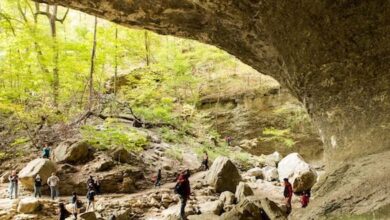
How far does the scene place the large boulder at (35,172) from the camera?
14.1m

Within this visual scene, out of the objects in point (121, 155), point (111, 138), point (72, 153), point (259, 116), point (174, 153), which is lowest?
point (174, 153)

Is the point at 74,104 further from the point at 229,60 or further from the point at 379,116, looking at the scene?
the point at 379,116

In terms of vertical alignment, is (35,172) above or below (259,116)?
below

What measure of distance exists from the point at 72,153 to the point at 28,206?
12.5 ft

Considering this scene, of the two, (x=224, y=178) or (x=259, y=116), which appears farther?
(x=259, y=116)

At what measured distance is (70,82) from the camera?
19.1 metres

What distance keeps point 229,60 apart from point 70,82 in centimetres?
1098

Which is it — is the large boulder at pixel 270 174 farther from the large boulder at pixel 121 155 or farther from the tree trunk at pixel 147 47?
the tree trunk at pixel 147 47

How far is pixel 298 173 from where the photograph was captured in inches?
634

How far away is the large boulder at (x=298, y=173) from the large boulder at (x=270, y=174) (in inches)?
17.9

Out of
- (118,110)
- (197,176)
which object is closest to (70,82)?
(118,110)

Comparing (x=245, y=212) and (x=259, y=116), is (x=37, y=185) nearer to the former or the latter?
(x=245, y=212)

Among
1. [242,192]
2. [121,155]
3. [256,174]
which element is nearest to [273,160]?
[256,174]

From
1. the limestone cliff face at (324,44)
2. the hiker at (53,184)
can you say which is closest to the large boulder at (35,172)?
the hiker at (53,184)
